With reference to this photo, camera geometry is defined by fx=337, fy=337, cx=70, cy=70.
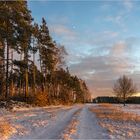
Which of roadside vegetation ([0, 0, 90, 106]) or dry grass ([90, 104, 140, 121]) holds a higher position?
roadside vegetation ([0, 0, 90, 106])

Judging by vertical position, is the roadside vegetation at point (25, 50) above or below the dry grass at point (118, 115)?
above

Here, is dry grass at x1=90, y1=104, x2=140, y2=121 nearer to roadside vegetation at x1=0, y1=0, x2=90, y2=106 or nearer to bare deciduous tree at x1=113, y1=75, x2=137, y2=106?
roadside vegetation at x1=0, y1=0, x2=90, y2=106

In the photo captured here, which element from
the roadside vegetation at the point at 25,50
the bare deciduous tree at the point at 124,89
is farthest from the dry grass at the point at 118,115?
the bare deciduous tree at the point at 124,89

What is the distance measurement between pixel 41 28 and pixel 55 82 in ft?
81.5

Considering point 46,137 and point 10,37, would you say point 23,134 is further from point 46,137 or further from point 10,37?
point 10,37

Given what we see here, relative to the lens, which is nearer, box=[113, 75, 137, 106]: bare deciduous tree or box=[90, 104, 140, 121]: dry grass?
box=[90, 104, 140, 121]: dry grass

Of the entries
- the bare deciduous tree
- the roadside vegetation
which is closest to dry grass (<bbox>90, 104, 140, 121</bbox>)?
the roadside vegetation

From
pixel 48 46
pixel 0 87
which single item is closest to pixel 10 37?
pixel 0 87

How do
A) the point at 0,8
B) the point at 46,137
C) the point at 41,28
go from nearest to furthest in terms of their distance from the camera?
1. the point at 46,137
2. the point at 0,8
3. the point at 41,28

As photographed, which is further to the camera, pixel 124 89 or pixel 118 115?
pixel 124 89

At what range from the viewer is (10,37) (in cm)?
4312

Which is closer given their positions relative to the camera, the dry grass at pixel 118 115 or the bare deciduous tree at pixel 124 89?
the dry grass at pixel 118 115

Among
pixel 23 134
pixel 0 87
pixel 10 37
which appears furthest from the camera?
pixel 0 87

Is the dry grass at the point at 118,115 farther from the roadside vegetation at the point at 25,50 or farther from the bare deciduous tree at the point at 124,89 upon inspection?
the bare deciduous tree at the point at 124,89
